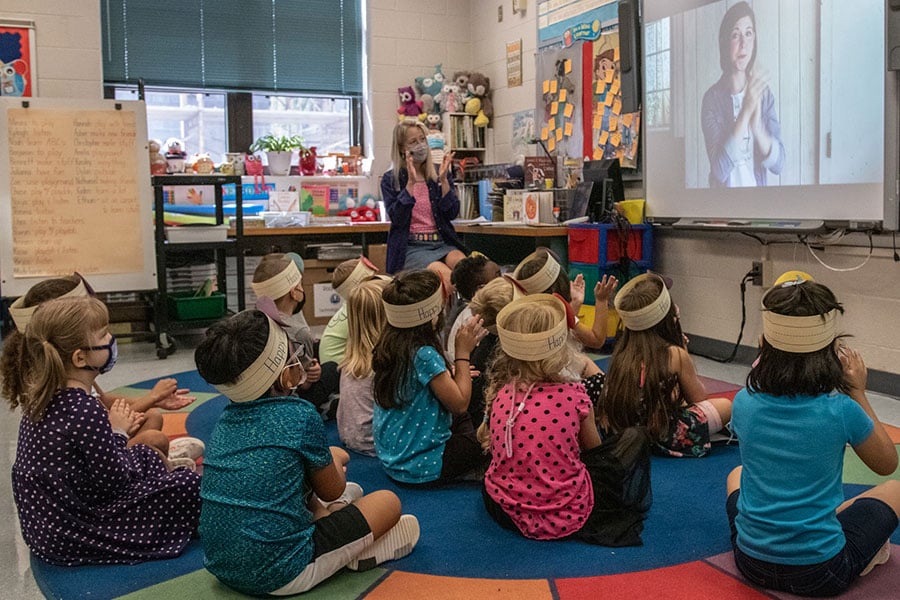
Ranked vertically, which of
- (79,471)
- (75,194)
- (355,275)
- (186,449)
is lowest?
(186,449)

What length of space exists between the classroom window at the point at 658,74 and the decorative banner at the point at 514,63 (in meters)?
1.51

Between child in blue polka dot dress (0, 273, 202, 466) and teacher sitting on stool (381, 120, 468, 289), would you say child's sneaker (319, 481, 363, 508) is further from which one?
teacher sitting on stool (381, 120, 468, 289)

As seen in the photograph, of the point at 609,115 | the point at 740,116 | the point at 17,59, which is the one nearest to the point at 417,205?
the point at 609,115

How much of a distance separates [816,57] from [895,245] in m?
0.91

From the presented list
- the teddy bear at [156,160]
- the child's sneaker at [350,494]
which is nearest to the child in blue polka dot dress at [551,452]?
the child's sneaker at [350,494]

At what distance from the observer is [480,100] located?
22.0 feet

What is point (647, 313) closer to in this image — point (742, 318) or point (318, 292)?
point (742, 318)

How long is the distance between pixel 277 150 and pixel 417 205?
224 cm

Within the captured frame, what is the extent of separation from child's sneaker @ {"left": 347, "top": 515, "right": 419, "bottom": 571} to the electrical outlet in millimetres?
2760

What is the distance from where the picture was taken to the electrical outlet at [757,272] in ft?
14.1

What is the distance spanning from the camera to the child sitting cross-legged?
184 centimetres

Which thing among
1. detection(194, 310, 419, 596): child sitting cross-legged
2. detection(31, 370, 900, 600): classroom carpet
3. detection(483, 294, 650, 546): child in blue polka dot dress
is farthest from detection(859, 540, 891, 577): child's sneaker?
detection(194, 310, 419, 596): child sitting cross-legged

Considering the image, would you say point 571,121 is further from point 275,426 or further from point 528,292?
point 275,426

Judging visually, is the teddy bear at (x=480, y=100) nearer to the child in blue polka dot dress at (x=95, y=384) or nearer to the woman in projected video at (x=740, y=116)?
the woman in projected video at (x=740, y=116)
